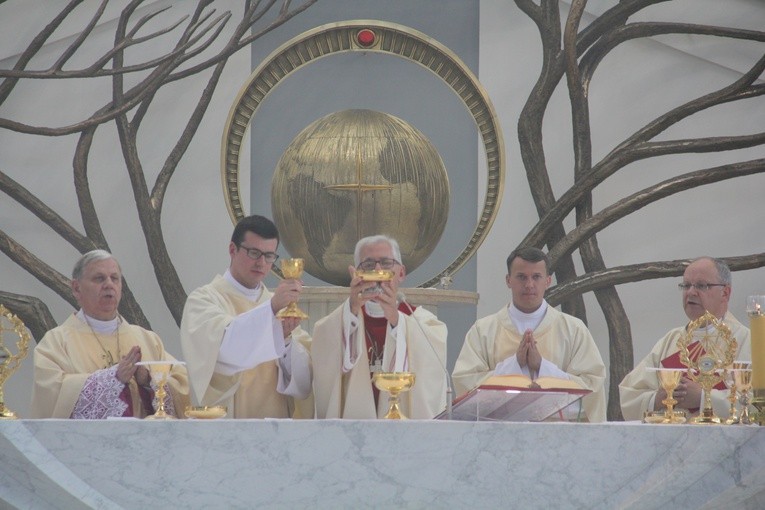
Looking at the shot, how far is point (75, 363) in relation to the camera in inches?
231

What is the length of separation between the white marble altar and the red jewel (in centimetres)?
490

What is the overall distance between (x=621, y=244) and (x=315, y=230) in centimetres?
259

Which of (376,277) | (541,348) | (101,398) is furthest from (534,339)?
(101,398)

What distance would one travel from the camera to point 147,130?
Answer: 9234mm

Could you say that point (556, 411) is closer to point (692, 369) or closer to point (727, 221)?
point (692, 369)

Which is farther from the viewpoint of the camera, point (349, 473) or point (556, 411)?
point (556, 411)

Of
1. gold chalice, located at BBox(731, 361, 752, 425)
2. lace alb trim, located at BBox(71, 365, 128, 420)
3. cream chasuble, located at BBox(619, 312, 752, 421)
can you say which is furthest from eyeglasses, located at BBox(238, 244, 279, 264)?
gold chalice, located at BBox(731, 361, 752, 425)

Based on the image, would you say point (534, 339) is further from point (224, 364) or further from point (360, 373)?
point (224, 364)

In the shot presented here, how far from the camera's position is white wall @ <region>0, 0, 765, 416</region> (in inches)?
353

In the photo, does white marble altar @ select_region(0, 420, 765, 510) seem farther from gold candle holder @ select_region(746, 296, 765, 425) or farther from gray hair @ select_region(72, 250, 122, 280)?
gray hair @ select_region(72, 250, 122, 280)

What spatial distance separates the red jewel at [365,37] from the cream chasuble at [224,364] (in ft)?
10.2

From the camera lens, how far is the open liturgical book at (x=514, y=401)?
432 cm

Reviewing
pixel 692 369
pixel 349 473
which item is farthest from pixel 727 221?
pixel 349 473

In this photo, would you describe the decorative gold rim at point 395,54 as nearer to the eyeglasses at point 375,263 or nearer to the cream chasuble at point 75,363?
the cream chasuble at point 75,363
